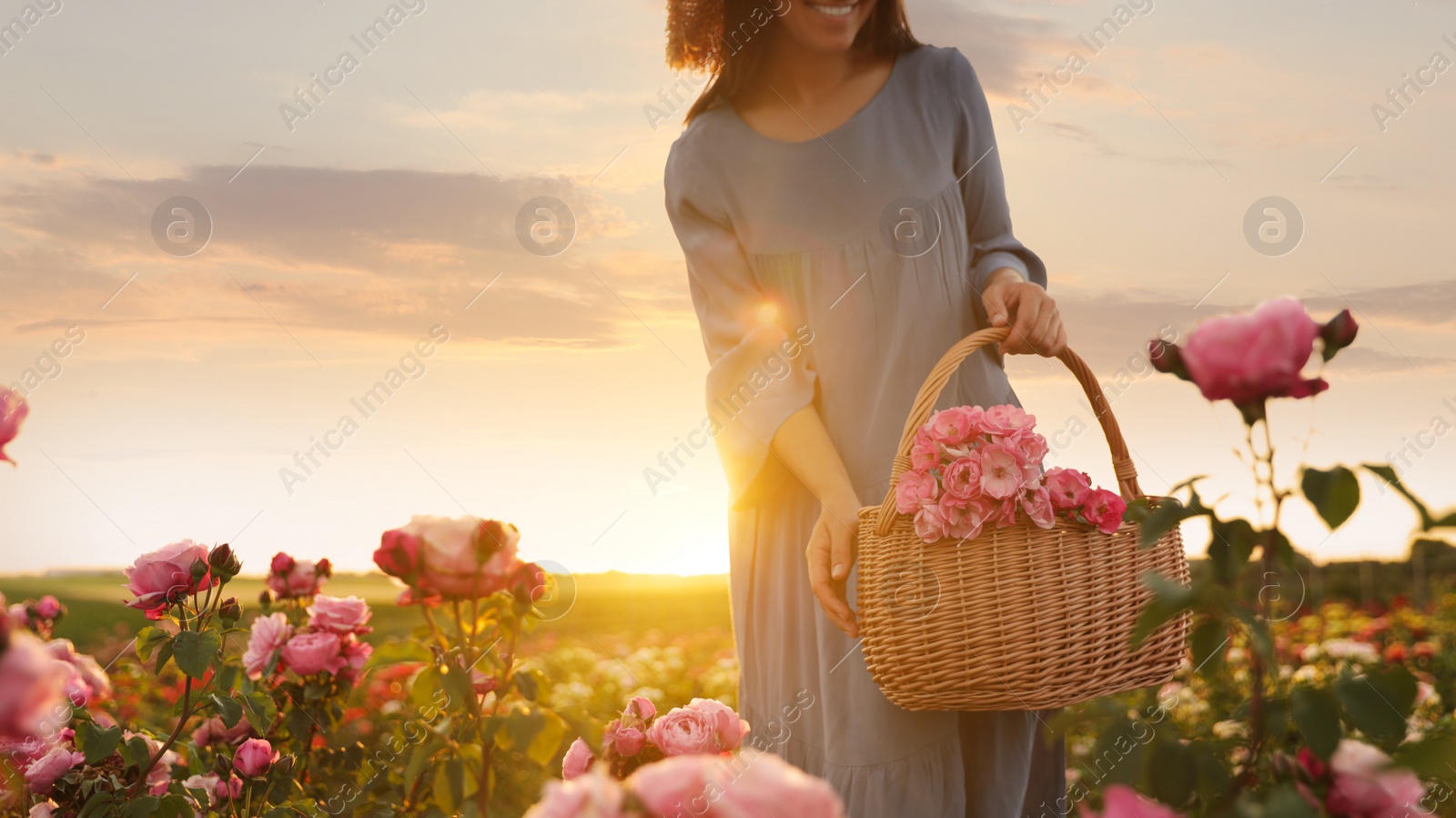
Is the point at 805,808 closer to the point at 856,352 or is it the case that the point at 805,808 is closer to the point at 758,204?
the point at 856,352

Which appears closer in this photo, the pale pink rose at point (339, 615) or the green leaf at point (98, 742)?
→ the green leaf at point (98, 742)

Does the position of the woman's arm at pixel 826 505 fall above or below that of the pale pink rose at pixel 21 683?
above

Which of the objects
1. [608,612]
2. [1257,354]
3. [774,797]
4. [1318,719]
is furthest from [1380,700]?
[608,612]

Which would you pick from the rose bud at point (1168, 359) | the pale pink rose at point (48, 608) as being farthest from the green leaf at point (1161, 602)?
the pale pink rose at point (48, 608)

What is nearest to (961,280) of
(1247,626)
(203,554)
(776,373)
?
(776,373)

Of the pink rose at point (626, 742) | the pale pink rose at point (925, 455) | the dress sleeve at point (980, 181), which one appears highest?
the dress sleeve at point (980, 181)

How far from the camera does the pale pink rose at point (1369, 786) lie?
80 centimetres

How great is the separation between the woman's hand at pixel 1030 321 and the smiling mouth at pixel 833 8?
2.00 feet

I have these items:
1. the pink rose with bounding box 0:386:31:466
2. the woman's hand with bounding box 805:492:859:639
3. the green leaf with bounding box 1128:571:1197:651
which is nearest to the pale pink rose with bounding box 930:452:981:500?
the woman's hand with bounding box 805:492:859:639

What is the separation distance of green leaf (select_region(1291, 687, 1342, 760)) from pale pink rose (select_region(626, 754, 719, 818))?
0.53 metres

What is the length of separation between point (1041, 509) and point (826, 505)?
0.42 m

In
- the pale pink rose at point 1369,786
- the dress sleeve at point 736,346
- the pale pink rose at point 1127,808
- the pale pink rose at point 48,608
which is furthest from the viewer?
the pale pink rose at point 48,608

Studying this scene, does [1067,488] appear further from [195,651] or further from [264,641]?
[264,641]

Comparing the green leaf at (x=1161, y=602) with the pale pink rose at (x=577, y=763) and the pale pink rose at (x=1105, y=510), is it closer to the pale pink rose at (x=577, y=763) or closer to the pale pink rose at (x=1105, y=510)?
the pale pink rose at (x=1105, y=510)
